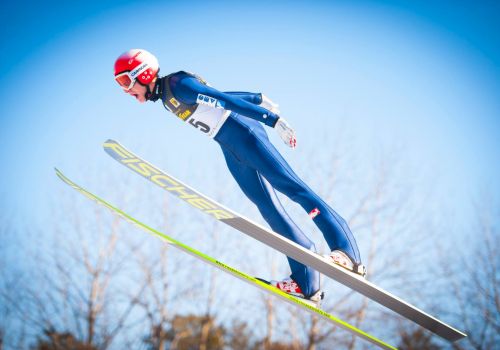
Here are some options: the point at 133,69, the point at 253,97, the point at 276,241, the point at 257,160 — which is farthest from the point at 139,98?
the point at 276,241

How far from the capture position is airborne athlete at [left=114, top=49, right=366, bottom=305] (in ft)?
12.1

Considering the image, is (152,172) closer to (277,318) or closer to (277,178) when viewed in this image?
(277,178)

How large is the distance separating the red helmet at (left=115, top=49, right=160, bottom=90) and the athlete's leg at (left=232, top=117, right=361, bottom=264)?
3.70 feet

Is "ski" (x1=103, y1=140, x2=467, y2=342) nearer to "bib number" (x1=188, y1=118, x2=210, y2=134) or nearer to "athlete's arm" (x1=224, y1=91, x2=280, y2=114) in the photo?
"bib number" (x1=188, y1=118, x2=210, y2=134)

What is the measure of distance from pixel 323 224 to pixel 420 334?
62.6 ft

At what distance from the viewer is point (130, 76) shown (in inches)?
154

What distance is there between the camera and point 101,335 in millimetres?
13898

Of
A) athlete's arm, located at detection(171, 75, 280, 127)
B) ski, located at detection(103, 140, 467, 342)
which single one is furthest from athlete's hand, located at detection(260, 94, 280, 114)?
ski, located at detection(103, 140, 467, 342)

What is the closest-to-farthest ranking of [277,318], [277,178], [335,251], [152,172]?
[335,251], [277,178], [152,172], [277,318]

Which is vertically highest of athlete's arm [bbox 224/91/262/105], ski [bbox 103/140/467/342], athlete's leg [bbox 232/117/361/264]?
athlete's arm [bbox 224/91/262/105]

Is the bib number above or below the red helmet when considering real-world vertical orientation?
below

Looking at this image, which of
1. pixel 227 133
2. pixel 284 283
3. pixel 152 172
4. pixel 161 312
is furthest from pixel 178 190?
pixel 161 312

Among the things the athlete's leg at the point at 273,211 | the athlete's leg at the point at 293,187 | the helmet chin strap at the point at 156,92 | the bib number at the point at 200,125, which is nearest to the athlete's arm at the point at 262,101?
the athlete's leg at the point at 293,187

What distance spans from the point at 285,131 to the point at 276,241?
99 centimetres
